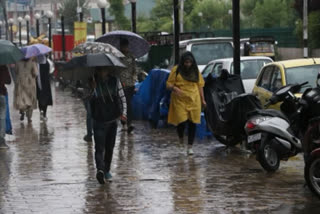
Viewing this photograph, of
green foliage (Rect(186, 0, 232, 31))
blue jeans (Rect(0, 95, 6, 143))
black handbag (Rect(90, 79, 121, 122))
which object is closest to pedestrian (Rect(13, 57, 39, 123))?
blue jeans (Rect(0, 95, 6, 143))

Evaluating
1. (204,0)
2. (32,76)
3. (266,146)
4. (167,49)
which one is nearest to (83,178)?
(266,146)

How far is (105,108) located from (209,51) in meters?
16.9

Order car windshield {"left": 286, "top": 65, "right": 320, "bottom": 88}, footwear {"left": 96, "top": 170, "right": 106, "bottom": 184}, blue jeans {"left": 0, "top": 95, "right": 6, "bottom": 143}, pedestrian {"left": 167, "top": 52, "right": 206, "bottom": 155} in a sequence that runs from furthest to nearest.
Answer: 1. blue jeans {"left": 0, "top": 95, "right": 6, "bottom": 143}
2. car windshield {"left": 286, "top": 65, "right": 320, "bottom": 88}
3. pedestrian {"left": 167, "top": 52, "right": 206, "bottom": 155}
4. footwear {"left": 96, "top": 170, "right": 106, "bottom": 184}

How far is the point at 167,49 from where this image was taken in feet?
121

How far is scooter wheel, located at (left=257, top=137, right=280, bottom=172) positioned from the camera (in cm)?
1181

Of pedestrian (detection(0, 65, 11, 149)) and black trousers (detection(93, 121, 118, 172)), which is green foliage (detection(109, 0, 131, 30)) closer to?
pedestrian (detection(0, 65, 11, 149))

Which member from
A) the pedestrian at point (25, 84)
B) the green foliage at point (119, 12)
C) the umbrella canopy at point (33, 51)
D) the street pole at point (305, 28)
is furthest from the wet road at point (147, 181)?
the green foliage at point (119, 12)

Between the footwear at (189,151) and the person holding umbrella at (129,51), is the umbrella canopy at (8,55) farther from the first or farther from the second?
the footwear at (189,151)

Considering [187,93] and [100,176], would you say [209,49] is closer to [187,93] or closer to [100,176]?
[187,93]

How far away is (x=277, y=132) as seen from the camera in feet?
38.0

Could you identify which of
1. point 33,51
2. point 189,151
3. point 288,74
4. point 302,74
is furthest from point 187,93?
point 33,51

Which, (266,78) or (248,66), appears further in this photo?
(248,66)

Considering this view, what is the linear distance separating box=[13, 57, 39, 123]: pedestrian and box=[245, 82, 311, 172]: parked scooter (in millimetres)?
8578

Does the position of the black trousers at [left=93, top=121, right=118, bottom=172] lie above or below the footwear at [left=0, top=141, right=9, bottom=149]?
above
